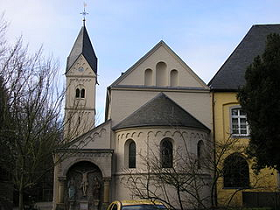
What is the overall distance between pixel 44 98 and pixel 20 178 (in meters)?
2.91

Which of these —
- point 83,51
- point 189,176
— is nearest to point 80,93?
point 83,51

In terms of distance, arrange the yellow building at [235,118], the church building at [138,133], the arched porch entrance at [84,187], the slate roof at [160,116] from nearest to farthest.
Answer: the church building at [138,133] < the slate roof at [160,116] < the arched porch entrance at [84,187] < the yellow building at [235,118]

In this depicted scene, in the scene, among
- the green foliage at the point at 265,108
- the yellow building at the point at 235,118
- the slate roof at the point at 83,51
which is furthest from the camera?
the slate roof at the point at 83,51

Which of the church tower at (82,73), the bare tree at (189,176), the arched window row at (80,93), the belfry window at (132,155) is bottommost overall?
the bare tree at (189,176)

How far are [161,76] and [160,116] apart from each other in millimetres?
4411

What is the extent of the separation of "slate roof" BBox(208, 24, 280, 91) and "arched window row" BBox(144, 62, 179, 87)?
2577mm

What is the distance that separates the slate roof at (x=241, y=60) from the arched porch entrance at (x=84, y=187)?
32.4 ft

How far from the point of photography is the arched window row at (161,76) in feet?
86.3

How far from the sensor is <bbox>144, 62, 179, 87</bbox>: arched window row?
26312mm

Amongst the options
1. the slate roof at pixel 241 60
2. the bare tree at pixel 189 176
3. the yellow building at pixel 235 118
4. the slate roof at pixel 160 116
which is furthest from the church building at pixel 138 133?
the slate roof at pixel 241 60

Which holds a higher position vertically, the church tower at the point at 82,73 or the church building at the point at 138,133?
the church tower at the point at 82,73

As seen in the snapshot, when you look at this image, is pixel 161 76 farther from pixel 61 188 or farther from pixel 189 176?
pixel 189 176

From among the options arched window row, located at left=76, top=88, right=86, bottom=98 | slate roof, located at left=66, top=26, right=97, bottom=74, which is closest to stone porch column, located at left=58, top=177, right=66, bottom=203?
arched window row, located at left=76, top=88, right=86, bottom=98

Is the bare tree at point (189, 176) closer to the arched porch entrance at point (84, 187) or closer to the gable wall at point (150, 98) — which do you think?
the arched porch entrance at point (84, 187)
